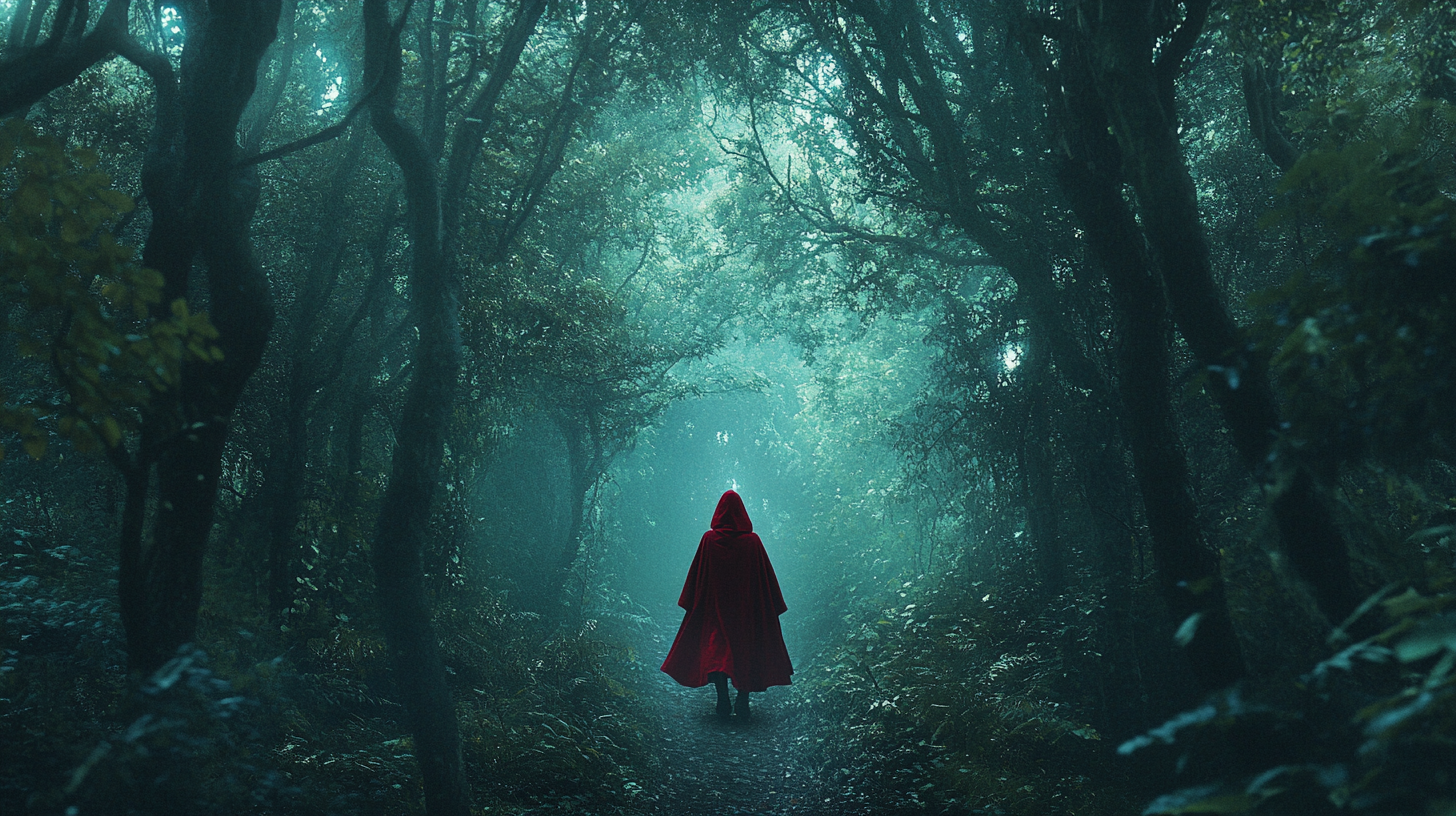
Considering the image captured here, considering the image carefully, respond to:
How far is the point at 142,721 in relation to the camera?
2430 mm

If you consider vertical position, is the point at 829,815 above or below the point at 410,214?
below

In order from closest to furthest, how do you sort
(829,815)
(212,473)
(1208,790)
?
(1208,790), (212,473), (829,815)

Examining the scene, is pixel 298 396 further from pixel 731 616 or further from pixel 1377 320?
pixel 1377 320

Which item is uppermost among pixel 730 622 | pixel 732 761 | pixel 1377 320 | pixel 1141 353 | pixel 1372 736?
pixel 1141 353

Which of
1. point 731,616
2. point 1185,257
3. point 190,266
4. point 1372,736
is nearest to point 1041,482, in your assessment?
point 731,616

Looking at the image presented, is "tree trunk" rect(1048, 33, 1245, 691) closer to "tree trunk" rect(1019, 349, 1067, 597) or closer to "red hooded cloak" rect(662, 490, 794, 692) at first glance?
"tree trunk" rect(1019, 349, 1067, 597)

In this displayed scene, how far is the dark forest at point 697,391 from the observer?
8.80 feet

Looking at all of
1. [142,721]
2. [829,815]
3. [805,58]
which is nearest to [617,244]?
[805,58]

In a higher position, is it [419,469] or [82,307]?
[419,469]

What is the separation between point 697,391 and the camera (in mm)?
15602

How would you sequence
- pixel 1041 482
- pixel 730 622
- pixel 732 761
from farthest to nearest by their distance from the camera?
pixel 730 622
pixel 1041 482
pixel 732 761

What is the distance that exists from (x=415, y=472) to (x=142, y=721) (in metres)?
3.21

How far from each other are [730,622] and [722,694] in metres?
0.93

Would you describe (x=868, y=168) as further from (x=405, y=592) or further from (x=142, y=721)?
(x=142, y=721)
